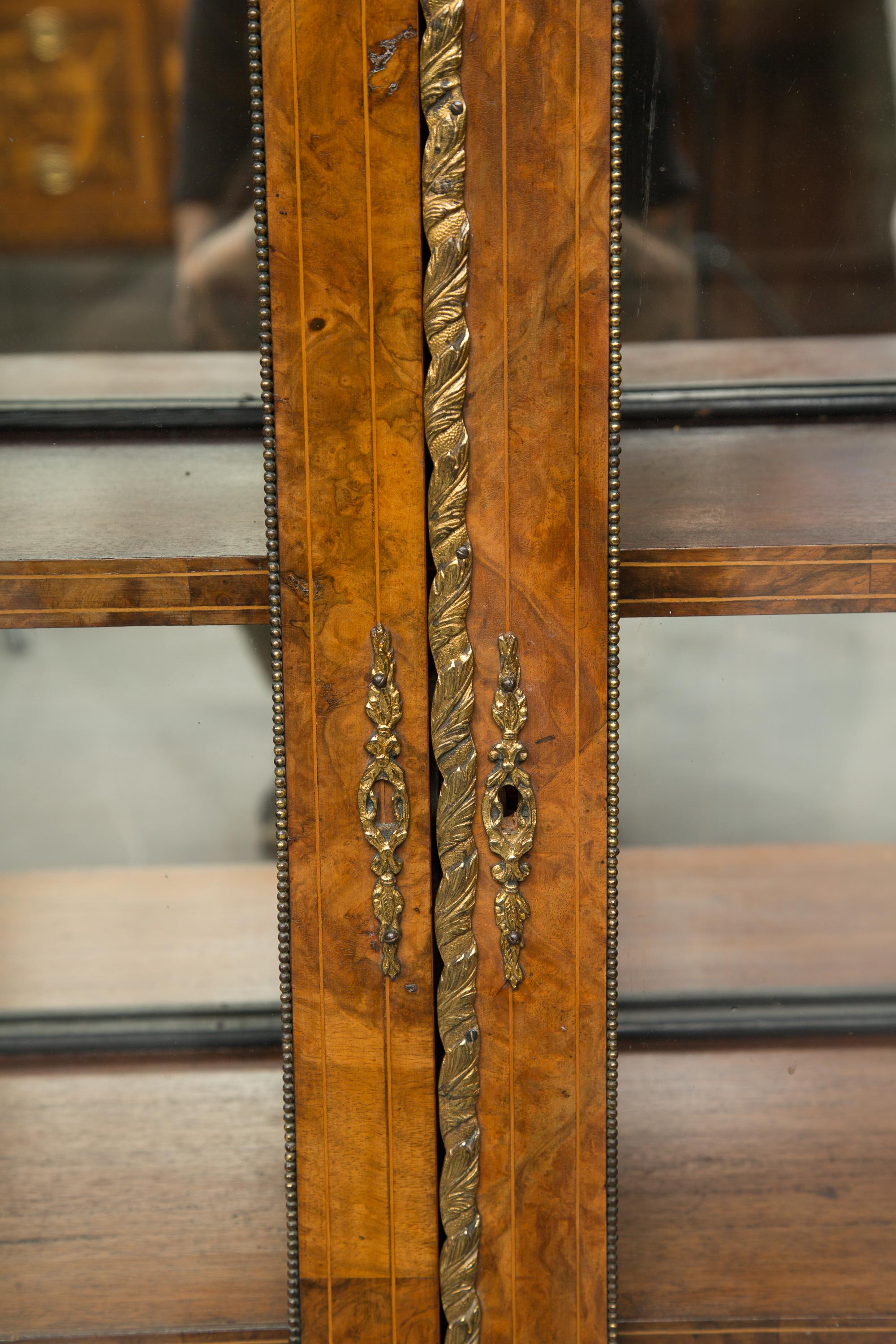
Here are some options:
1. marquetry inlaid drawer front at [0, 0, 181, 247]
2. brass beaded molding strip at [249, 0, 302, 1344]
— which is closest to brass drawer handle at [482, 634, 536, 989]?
brass beaded molding strip at [249, 0, 302, 1344]

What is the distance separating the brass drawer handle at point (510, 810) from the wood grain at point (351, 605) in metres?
0.03

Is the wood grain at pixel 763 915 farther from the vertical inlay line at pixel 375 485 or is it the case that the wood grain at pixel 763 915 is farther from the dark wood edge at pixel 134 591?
the dark wood edge at pixel 134 591

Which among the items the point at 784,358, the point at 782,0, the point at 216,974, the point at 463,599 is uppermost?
the point at 782,0

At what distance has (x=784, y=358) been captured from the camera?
69cm

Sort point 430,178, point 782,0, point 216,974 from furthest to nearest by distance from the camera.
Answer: point 216,974
point 782,0
point 430,178

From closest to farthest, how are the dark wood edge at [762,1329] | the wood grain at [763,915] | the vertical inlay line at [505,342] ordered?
the vertical inlay line at [505,342] → the dark wood edge at [762,1329] → the wood grain at [763,915]

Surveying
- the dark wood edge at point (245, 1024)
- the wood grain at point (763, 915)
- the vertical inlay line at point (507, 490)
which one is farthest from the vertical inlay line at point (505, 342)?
the dark wood edge at point (245, 1024)

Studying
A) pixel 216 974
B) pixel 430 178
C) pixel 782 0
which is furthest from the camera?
pixel 216 974

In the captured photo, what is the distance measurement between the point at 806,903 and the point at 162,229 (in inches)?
25.2

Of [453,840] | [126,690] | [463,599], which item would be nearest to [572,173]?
[463,599]

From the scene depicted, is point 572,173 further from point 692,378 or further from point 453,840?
point 453,840

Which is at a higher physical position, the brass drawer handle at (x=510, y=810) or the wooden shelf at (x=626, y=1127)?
the brass drawer handle at (x=510, y=810)

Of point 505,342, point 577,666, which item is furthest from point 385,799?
point 505,342

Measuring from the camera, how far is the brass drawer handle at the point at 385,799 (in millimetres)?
531
